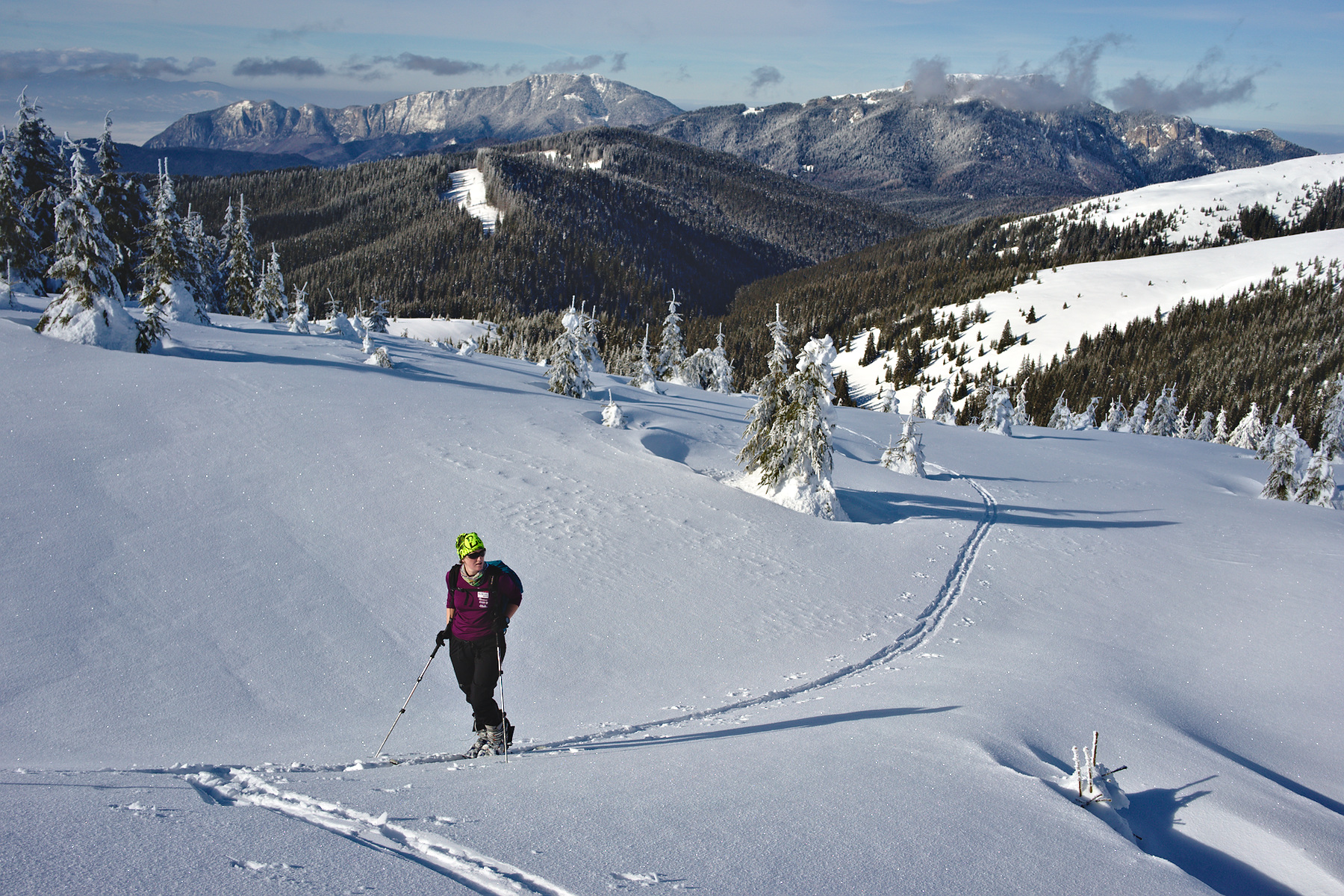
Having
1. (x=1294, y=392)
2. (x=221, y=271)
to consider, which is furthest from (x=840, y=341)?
(x=221, y=271)

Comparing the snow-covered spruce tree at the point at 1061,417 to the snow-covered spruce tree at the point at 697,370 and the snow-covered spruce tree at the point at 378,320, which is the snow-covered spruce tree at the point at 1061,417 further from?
the snow-covered spruce tree at the point at 378,320

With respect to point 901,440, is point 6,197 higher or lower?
higher

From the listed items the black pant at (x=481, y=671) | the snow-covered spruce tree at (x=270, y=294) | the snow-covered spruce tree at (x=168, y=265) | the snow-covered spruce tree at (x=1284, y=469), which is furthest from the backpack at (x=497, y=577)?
the snow-covered spruce tree at (x=270, y=294)

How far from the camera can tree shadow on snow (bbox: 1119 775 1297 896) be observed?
5.24m

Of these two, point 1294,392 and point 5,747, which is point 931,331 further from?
point 5,747

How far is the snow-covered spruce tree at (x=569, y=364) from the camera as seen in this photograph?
2923 centimetres

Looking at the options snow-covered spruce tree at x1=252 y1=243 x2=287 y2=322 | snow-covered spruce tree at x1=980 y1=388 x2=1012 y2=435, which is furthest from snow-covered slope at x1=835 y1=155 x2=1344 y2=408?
snow-covered spruce tree at x1=252 y1=243 x2=287 y2=322

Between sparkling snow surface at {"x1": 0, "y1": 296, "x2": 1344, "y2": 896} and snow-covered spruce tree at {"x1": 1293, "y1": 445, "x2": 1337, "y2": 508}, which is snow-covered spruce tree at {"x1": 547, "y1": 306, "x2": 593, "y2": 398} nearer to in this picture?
sparkling snow surface at {"x1": 0, "y1": 296, "x2": 1344, "y2": 896}

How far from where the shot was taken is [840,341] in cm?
14550

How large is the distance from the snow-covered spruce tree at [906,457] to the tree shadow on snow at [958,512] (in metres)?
3.17

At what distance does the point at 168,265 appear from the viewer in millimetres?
36688

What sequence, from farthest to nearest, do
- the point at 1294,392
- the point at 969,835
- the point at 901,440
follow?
the point at 1294,392, the point at 901,440, the point at 969,835

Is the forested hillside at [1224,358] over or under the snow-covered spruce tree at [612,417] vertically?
over

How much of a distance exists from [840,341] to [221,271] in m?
115
